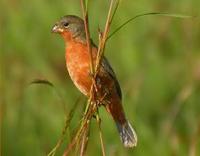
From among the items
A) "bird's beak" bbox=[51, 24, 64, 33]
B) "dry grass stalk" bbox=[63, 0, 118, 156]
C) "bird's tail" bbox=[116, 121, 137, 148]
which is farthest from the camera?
"bird's beak" bbox=[51, 24, 64, 33]

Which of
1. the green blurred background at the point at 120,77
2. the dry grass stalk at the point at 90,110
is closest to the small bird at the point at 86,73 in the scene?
the dry grass stalk at the point at 90,110

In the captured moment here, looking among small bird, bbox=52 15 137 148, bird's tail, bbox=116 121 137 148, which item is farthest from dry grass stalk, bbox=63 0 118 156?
bird's tail, bbox=116 121 137 148

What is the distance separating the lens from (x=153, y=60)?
30.6ft

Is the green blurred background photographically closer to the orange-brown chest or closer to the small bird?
the small bird

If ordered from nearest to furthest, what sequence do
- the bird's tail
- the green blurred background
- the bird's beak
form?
the bird's tail, the bird's beak, the green blurred background

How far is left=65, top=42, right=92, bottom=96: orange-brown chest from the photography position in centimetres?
545

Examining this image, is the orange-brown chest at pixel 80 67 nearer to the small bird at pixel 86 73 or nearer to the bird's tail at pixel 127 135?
the small bird at pixel 86 73

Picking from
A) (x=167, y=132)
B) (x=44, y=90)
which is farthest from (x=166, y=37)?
(x=167, y=132)

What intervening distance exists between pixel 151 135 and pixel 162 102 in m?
1.44

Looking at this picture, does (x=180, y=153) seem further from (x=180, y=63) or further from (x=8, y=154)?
(x=180, y=63)

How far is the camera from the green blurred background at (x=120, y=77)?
25.4 ft

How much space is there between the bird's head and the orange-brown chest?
8 centimetres

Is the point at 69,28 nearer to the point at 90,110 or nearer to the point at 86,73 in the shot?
the point at 86,73

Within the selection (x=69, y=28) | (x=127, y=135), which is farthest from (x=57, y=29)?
(x=127, y=135)
